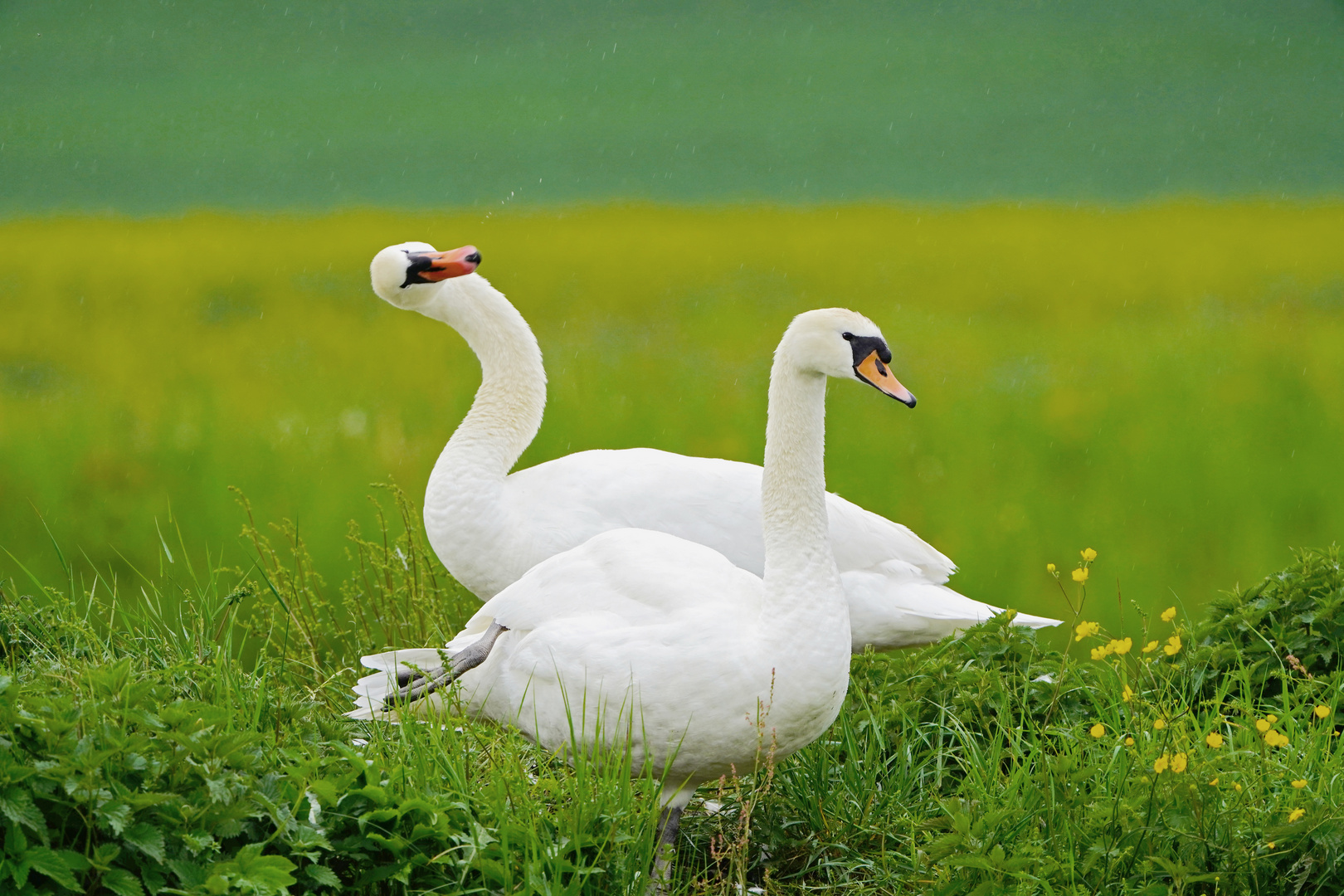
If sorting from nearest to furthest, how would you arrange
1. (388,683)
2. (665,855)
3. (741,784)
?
(665,855)
(388,683)
(741,784)

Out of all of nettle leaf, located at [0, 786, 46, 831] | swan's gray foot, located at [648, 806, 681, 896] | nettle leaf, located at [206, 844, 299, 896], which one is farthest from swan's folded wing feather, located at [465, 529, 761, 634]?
nettle leaf, located at [0, 786, 46, 831]

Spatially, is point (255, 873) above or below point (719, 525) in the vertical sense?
below

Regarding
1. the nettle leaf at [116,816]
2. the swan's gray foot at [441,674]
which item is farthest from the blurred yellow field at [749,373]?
the nettle leaf at [116,816]

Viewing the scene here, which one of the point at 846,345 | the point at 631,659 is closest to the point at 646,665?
the point at 631,659

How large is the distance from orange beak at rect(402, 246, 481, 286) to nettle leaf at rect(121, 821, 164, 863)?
2977 mm

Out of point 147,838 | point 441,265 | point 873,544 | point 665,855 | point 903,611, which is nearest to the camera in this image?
point 147,838

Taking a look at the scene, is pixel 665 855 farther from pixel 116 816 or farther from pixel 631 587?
pixel 116 816

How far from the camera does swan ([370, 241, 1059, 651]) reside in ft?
15.4

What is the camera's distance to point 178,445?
349 inches

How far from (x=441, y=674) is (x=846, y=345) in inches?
61.0

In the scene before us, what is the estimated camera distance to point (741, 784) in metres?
3.94

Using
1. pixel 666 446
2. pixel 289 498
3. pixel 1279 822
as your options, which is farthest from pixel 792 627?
pixel 289 498

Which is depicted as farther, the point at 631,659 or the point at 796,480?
the point at 796,480

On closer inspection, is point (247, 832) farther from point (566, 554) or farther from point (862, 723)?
point (862, 723)
